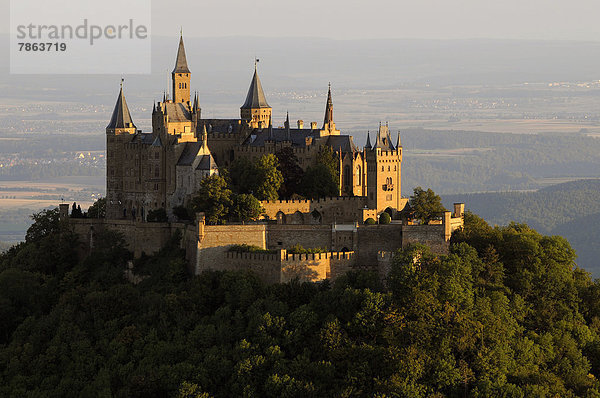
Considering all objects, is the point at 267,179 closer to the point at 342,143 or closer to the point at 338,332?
the point at 342,143

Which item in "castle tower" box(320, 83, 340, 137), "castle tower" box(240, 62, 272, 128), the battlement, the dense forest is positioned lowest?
the dense forest

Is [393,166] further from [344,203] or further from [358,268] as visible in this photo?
[358,268]

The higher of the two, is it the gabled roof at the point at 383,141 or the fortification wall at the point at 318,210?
the gabled roof at the point at 383,141

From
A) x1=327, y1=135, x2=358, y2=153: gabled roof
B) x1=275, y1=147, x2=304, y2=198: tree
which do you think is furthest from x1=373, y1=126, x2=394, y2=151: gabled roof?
x1=275, y1=147, x2=304, y2=198: tree

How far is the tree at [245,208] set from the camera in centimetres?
7331

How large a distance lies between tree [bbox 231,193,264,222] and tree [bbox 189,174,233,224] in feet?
1.59

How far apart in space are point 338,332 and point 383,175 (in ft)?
53.4

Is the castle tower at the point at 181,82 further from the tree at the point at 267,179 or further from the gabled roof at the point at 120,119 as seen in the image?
the tree at the point at 267,179

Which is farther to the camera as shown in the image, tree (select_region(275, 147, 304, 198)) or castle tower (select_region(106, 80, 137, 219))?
castle tower (select_region(106, 80, 137, 219))

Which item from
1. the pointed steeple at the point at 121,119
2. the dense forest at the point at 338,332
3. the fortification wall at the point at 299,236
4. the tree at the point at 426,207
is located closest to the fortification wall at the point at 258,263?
the dense forest at the point at 338,332

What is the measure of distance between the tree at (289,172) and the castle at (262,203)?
492mm

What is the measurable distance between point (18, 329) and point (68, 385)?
8972 millimetres

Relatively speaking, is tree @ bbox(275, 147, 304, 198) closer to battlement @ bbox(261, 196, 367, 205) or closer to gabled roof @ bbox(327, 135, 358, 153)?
battlement @ bbox(261, 196, 367, 205)

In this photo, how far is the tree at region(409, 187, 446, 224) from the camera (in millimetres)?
73500
